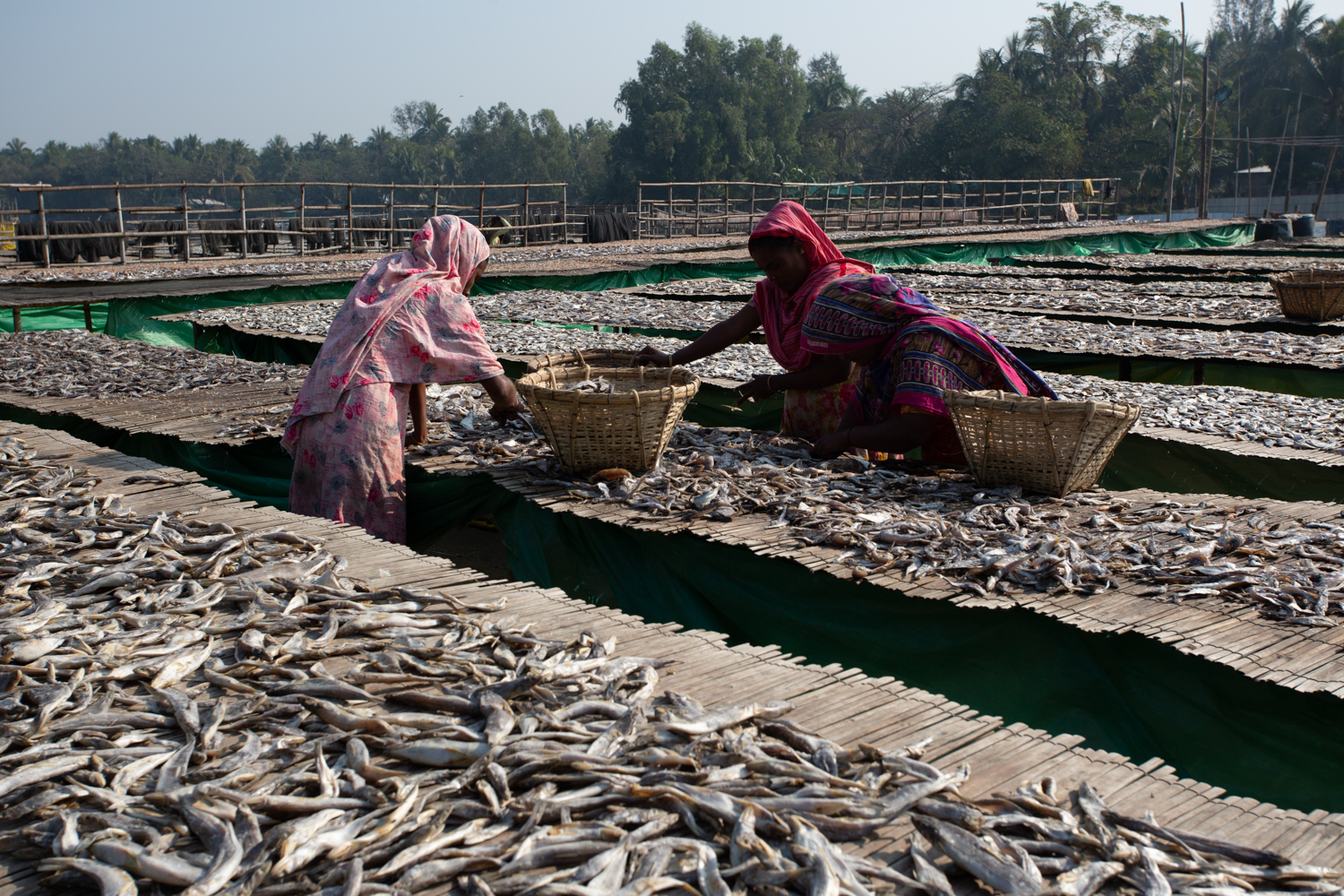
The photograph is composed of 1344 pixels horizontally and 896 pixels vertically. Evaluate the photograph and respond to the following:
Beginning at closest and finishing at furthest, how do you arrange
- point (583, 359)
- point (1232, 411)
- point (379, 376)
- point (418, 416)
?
point (379, 376) → point (583, 359) → point (418, 416) → point (1232, 411)

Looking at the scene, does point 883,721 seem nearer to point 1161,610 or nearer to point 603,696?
point 603,696

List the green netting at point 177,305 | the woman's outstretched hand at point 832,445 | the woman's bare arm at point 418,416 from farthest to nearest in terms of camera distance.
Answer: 1. the green netting at point 177,305
2. the woman's bare arm at point 418,416
3. the woman's outstretched hand at point 832,445

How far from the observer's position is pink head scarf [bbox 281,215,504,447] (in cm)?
332

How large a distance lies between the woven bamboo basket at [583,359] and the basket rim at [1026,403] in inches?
47.8

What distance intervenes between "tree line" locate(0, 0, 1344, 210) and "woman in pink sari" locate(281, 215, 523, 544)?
26.7m

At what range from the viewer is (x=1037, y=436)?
116 inches

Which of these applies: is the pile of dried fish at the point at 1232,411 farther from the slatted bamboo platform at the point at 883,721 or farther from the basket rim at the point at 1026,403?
the slatted bamboo platform at the point at 883,721

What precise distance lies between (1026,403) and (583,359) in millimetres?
1538

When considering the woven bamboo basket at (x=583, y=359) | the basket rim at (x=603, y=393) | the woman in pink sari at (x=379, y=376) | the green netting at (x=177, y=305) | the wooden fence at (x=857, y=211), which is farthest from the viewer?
the wooden fence at (x=857, y=211)

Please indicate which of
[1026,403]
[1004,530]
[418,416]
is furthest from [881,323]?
[418,416]

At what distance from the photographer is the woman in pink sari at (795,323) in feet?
11.8

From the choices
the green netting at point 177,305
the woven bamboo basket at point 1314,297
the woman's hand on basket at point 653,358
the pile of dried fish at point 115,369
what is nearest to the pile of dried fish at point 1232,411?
the woman's hand on basket at point 653,358

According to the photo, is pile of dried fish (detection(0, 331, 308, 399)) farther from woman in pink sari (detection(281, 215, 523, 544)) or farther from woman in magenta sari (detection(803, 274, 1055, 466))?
woman in magenta sari (detection(803, 274, 1055, 466))

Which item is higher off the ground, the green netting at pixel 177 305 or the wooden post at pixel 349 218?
the wooden post at pixel 349 218
